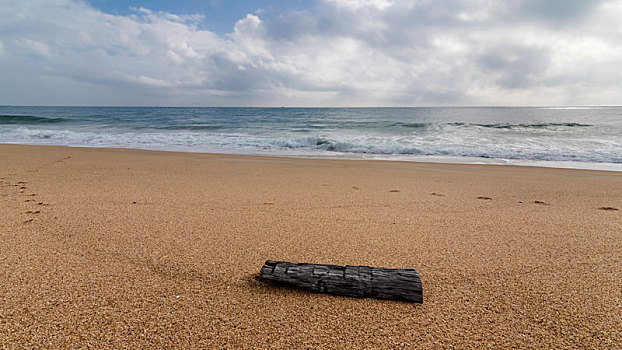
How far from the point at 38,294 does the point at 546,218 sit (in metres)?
4.38

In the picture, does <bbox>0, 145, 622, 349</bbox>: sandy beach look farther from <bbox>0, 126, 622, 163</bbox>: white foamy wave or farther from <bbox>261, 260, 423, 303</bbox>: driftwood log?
<bbox>0, 126, 622, 163</bbox>: white foamy wave

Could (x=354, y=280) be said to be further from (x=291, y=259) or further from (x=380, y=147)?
(x=380, y=147)

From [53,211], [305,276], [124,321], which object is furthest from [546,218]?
[53,211]

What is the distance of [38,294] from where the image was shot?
65.7 inches

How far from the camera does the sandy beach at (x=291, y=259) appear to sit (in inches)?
58.0

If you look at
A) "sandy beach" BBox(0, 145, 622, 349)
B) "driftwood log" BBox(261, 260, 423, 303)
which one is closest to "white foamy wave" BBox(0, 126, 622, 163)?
"sandy beach" BBox(0, 145, 622, 349)

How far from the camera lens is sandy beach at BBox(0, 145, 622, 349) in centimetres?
147

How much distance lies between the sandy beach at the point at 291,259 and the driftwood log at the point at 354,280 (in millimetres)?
54

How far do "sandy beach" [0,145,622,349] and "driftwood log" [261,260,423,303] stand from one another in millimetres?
54

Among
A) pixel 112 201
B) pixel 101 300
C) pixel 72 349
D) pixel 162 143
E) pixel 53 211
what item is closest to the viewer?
pixel 72 349

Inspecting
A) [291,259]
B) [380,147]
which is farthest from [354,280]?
[380,147]

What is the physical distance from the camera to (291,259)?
7.18 feet

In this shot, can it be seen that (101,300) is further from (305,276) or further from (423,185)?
(423,185)

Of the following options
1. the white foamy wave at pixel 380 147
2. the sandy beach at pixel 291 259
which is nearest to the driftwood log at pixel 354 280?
the sandy beach at pixel 291 259
